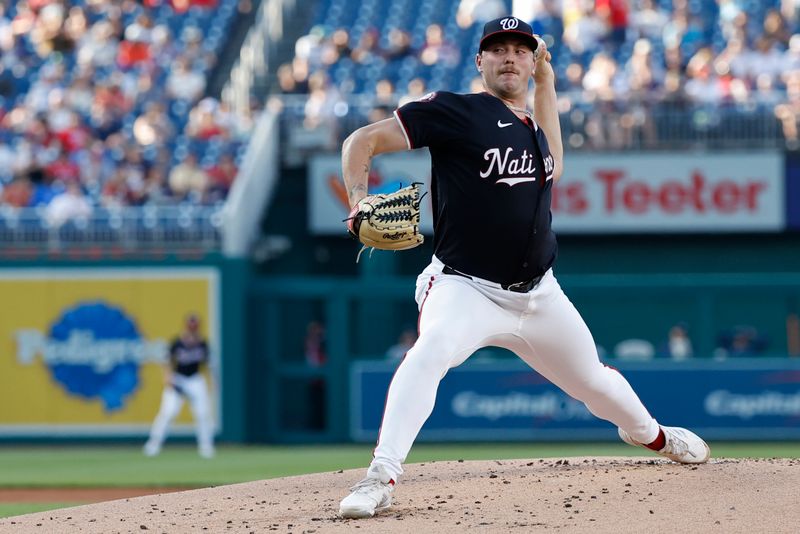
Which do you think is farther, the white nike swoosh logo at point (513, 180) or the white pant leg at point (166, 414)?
the white pant leg at point (166, 414)

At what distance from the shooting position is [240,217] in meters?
15.7

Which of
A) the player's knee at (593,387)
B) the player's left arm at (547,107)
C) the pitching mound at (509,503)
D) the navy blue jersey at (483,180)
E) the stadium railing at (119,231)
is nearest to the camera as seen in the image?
the pitching mound at (509,503)

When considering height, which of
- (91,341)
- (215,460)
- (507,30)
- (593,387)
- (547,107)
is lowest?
(215,460)

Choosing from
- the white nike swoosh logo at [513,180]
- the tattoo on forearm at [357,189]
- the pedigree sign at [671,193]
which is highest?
the white nike swoosh logo at [513,180]

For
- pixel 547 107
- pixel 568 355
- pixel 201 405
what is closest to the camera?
pixel 568 355

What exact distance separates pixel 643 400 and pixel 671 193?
2680 mm

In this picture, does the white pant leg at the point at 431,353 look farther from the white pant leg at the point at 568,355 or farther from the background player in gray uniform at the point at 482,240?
the white pant leg at the point at 568,355

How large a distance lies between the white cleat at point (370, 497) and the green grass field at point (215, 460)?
384 centimetres

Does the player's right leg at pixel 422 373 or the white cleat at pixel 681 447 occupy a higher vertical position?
the player's right leg at pixel 422 373

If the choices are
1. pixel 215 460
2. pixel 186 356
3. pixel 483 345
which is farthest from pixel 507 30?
pixel 186 356

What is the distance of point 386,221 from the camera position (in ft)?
16.3

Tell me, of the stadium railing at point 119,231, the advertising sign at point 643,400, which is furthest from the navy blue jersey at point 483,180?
the stadium railing at point 119,231

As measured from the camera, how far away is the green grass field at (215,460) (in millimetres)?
10742

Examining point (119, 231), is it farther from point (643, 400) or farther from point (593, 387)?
point (593, 387)
